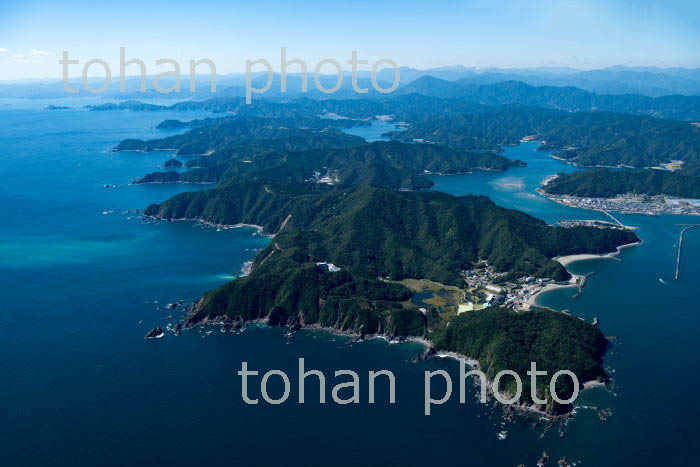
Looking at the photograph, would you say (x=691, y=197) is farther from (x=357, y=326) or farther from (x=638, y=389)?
(x=357, y=326)

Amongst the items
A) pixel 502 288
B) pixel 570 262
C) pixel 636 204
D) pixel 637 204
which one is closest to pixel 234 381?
pixel 502 288

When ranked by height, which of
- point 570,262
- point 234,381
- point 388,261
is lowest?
point 234,381

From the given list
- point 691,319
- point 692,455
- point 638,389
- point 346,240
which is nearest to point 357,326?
point 346,240

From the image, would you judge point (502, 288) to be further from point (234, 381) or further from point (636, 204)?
point (636, 204)

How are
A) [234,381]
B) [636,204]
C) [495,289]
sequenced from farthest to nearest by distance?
[636,204] < [495,289] < [234,381]

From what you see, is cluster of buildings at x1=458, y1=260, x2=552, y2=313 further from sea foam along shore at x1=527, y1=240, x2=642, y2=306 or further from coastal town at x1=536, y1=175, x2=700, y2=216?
coastal town at x1=536, y1=175, x2=700, y2=216

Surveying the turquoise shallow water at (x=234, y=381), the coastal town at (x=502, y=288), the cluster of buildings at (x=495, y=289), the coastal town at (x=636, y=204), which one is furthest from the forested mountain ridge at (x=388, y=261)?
the coastal town at (x=636, y=204)

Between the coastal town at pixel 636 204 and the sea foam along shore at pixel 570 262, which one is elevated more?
the coastal town at pixel 636 204

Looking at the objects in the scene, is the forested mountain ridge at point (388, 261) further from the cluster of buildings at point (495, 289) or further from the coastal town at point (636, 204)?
the coastal town at point (636, 204)
